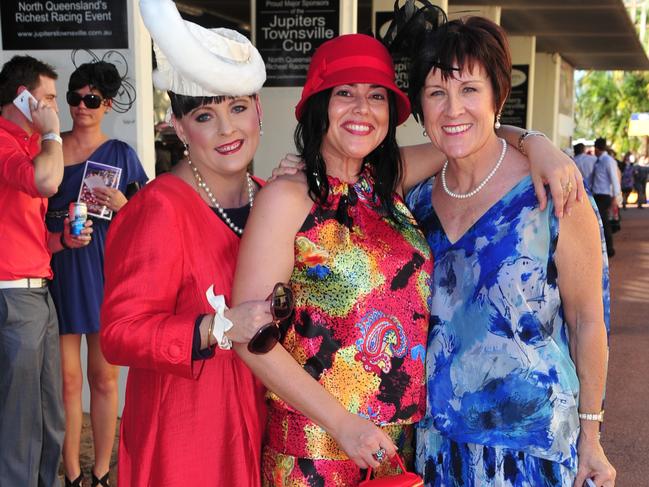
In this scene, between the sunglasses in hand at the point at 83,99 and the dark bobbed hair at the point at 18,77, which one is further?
the sunglasses in hand at the point at 83,99

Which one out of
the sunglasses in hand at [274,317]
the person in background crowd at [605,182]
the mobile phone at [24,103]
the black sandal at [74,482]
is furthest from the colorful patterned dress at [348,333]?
the person in background crowd at [605,182]

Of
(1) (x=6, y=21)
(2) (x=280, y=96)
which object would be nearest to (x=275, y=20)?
(2) (x=280, y=96)

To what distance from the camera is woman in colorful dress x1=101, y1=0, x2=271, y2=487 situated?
1949 mm

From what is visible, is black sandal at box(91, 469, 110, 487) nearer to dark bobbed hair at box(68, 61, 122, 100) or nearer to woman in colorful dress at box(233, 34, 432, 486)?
dark bobbed hair at box(68, 61, 122, 100)

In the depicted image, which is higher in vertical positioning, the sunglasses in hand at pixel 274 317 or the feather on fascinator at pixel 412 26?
the feather on fascinator at pixel 412 26

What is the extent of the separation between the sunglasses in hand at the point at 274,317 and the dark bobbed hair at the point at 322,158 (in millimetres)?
385

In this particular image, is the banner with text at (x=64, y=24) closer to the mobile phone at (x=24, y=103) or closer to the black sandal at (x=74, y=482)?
the mobile phone at (x=24, y=103)

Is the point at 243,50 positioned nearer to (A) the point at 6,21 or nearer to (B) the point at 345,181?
(B) the point at 345,181

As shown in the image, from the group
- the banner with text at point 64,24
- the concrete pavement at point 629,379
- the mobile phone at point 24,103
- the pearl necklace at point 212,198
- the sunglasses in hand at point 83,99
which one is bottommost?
the concrete pavement at point 629,379

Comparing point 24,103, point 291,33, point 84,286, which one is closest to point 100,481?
point 84,286

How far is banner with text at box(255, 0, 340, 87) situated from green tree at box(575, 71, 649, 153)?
45.3 meters

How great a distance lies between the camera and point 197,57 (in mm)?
2027

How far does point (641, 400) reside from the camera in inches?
235

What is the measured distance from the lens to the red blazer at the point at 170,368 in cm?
198
